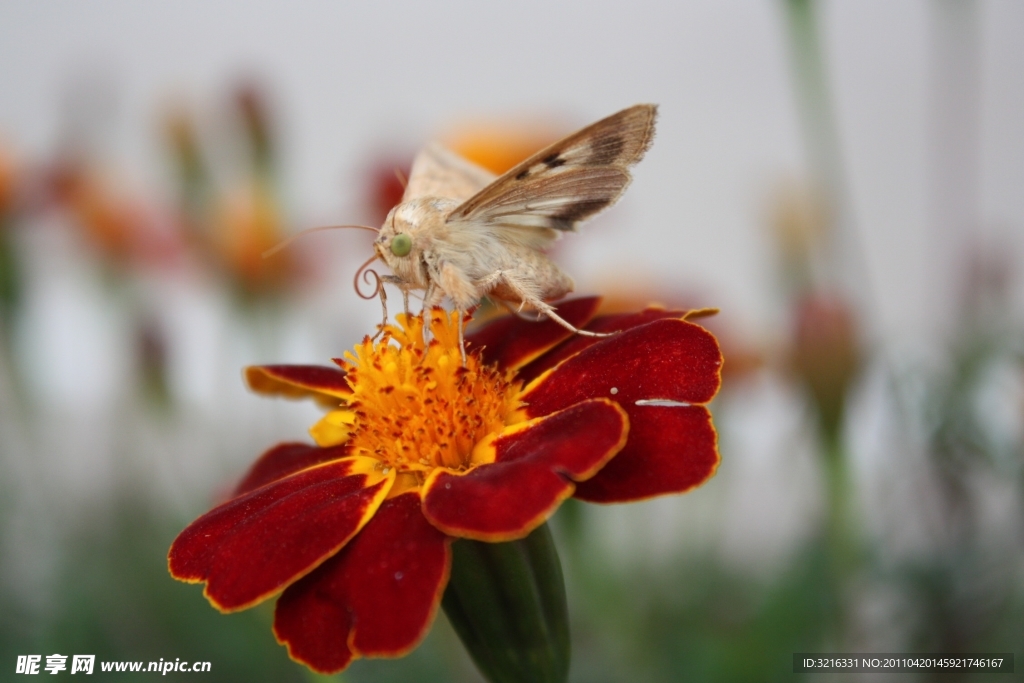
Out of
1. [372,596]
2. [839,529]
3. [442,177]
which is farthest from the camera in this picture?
[839,529]

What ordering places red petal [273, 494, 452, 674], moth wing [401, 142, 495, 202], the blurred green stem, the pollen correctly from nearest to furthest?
red petal [273, 494, 452, 674]
the pollen
moth wing [401, 142, 495, 202]
the blurred green stem

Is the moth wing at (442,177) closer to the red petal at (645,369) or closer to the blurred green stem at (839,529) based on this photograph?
the red petal at (645,369)

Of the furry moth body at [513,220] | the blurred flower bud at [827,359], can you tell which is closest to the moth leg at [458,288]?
the furry moth body at [513,220]

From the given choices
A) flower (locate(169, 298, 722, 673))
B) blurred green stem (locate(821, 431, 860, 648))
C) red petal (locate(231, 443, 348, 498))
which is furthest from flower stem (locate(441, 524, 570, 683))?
blurred green stem (locate(821, 431, 860, 648))

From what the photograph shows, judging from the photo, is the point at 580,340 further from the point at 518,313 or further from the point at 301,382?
the point at 301,382

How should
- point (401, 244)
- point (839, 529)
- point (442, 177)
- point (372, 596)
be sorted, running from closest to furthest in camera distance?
1. point (372, 596)
2. point (401, 244)
3. point (442, 177)
4. point (839, 529)

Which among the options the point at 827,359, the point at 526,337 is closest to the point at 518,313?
the point at 526,337

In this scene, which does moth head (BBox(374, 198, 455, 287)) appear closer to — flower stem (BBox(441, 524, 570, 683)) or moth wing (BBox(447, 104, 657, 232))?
moth wing (BBox(447, 104, 657, 232))
